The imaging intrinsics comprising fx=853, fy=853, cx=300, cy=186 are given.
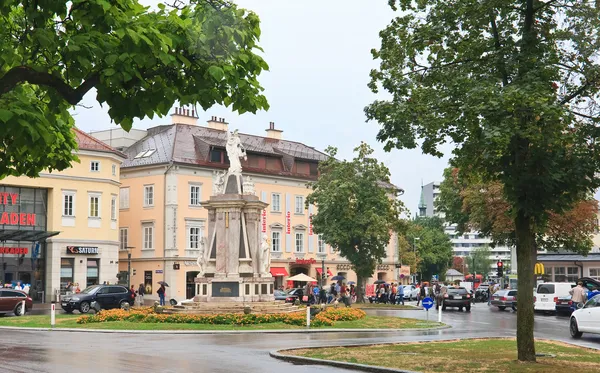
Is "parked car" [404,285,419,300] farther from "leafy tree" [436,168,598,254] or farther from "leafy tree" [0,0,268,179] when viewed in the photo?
"leafy tree" [0,0,268,179]

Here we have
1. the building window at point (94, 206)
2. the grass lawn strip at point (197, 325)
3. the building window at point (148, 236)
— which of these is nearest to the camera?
the grass lawn strip at point (197, 325)

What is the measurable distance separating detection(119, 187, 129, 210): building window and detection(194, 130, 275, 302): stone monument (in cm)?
3633

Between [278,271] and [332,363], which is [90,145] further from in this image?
[332,363]

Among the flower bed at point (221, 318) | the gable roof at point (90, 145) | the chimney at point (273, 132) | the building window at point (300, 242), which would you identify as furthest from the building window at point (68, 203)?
the flower bed at point (221, 318)

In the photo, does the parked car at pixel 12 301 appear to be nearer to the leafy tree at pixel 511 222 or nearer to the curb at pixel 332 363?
the leafy tree at pixel 511 222

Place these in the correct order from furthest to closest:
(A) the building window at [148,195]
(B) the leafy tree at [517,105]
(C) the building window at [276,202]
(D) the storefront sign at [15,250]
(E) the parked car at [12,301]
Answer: (C) the building window at [276,202] → (A) the building window at [148,195] → (D) the storefront sign at [15,250] → (E) the parked car at [12,301] → (B) the leafy tree at [517,105]

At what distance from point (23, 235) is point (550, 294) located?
111 ft

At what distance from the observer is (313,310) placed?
33.5 m

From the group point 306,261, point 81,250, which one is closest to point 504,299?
point 306,261

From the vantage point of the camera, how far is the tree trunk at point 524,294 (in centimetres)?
1791

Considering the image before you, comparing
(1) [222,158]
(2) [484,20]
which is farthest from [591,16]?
(1) [222,158]

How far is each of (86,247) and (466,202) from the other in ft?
89.9

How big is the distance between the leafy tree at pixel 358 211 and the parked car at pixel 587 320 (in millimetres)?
27118

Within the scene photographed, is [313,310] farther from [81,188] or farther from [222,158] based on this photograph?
[222,158]
